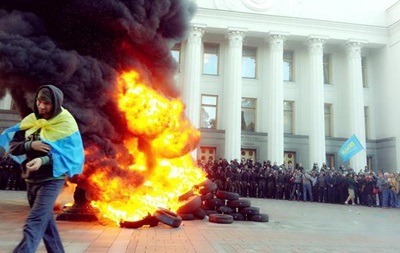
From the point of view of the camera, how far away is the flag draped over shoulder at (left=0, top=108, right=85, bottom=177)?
11.0 ft

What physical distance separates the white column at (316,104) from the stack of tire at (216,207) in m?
16.4

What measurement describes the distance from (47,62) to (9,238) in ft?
11.3

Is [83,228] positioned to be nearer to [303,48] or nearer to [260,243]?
[260,243]

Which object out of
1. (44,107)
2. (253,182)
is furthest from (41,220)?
(253,182)

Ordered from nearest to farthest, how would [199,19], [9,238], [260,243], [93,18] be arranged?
[9,238]
[260,243]
[93,18]
[199,19]

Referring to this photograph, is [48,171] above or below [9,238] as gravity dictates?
above

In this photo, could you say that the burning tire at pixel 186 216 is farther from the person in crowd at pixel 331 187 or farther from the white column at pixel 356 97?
the white column at pixel 356 97

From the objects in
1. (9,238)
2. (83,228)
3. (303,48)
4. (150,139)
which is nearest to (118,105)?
(150,139)

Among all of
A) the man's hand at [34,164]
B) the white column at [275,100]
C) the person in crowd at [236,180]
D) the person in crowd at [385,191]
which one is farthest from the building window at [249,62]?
the man's hand at [34,164]

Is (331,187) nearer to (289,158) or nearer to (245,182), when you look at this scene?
(245,182)

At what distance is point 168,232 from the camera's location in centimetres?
686

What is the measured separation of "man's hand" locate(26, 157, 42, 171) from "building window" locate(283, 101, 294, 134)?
82.4 ft

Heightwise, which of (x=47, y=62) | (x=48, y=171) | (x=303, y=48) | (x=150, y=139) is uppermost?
(x=303, y=48)

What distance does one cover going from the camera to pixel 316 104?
82.7ft
